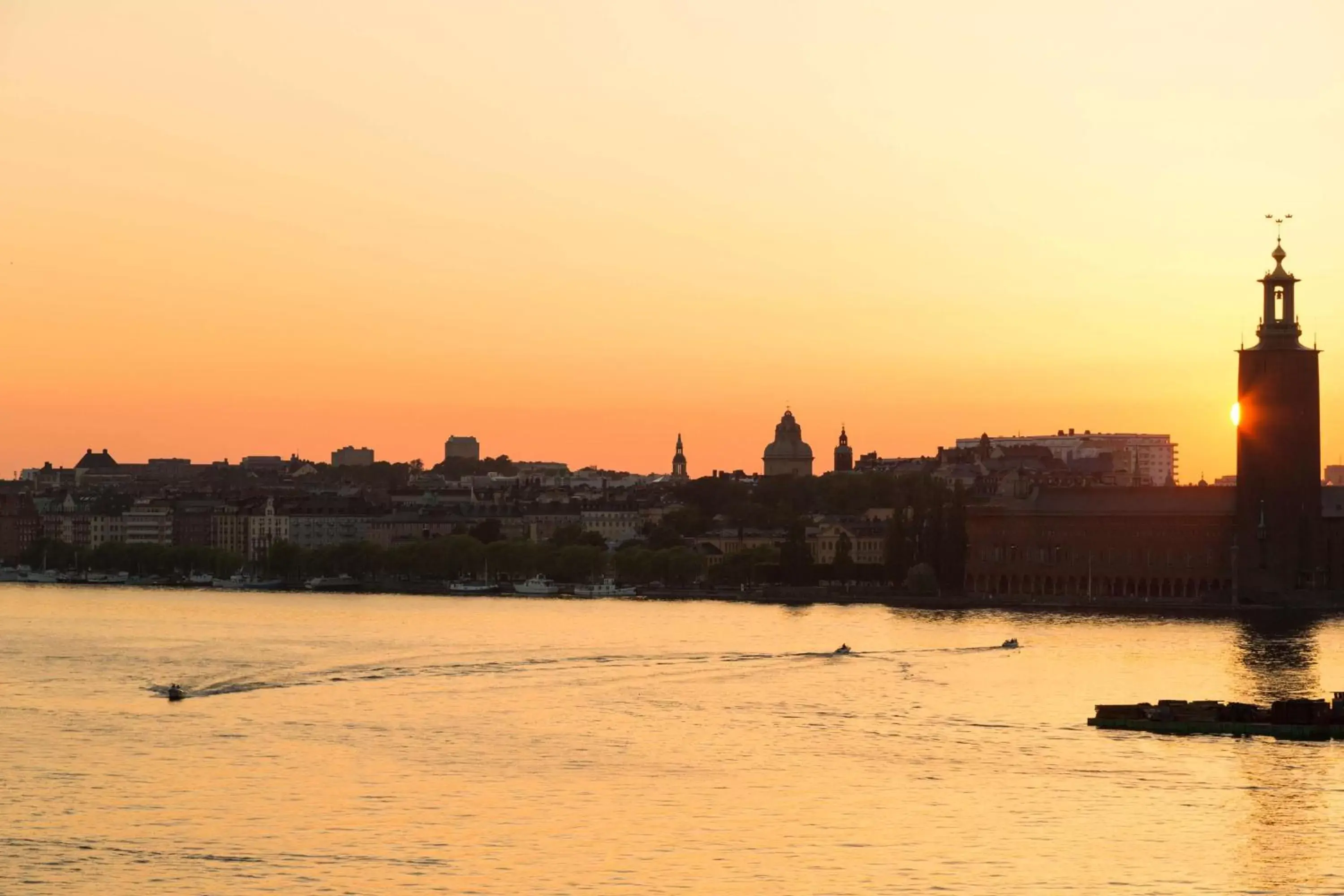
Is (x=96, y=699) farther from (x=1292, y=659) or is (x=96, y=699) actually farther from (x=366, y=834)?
(x=1292, y=659)

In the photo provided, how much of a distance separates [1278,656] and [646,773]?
21778 millimetres

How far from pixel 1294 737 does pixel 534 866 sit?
42.8 ft

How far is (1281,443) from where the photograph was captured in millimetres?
66062

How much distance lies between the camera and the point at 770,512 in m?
100

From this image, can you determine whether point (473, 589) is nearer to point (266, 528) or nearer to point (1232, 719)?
point (266, 528)

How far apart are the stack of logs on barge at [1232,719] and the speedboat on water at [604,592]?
45.9 meters

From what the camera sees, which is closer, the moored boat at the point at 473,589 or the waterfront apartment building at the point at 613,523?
the moored boat at the point at 473,589

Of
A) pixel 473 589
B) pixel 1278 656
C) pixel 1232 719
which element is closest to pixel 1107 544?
pixel 473 589

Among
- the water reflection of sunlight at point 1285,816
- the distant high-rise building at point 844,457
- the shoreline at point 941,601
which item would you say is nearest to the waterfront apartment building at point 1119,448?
the distant high-rise building at point 844,457

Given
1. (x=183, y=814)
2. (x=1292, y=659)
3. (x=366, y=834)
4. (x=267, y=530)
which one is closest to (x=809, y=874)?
(x=366, y=834)

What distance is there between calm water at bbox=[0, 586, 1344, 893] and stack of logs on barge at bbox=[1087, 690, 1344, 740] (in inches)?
22.4

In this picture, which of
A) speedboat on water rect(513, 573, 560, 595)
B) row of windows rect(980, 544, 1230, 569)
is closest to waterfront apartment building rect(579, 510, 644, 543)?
speedboat on water rect(513, 573, 560, 595)

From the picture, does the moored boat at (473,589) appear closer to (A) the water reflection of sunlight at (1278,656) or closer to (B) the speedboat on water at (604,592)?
(B) the speedboat on water at (604,592)

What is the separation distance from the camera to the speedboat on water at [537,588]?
82.6 metres
